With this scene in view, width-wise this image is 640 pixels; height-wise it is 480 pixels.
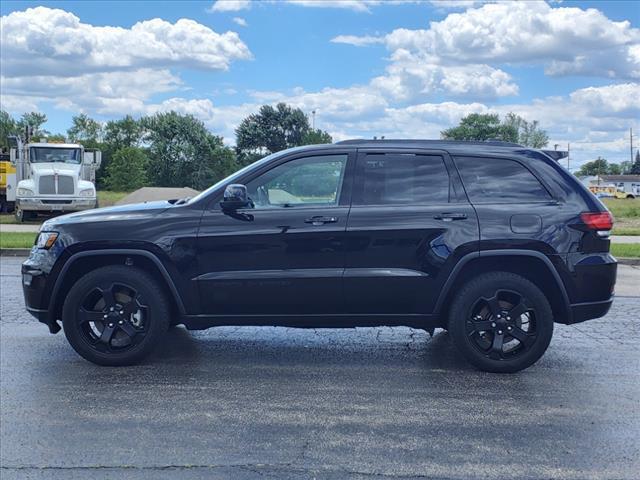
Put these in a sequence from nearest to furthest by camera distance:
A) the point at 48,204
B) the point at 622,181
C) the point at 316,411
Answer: the point at 316,411 < the point at 48,204 < the point at 622,181

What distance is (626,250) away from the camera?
1378 centimetres

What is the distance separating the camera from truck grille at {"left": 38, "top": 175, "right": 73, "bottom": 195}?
2153 centimetres

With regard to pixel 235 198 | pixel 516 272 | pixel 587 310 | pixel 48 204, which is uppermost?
pixel 235 198

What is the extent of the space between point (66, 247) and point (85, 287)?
0.36 m

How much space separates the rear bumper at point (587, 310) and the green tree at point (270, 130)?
198ft

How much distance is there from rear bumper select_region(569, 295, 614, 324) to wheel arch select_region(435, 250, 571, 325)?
0.04 m

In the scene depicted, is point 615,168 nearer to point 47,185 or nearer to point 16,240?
point 47,185

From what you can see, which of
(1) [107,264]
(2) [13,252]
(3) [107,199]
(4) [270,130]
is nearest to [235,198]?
(1) [107,264]

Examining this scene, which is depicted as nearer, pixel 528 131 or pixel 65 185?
pixel 65 185

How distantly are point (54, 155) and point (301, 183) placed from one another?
19.5m

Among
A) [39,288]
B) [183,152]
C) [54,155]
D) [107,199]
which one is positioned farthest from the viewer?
[183,152]

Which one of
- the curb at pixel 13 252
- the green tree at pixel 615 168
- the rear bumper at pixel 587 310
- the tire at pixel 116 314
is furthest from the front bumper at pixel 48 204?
the green tree at pixel 615 168

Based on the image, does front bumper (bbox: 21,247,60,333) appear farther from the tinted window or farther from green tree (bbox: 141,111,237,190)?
green tree (bbox: 141,111,237,190)

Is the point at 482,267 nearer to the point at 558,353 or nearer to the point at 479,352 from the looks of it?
the point at 479,352
